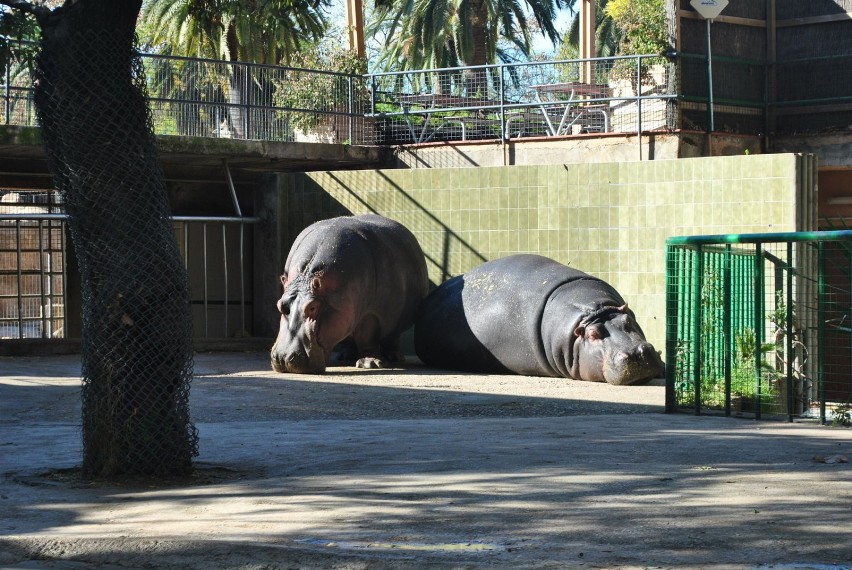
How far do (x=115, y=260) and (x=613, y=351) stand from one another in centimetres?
702

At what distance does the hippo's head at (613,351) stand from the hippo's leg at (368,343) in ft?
8.45

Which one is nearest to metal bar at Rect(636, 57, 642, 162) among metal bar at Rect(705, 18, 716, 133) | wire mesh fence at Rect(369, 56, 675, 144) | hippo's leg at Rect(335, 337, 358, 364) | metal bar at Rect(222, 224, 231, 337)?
wire mesh fence at Rect(369, 56, 675, 144)

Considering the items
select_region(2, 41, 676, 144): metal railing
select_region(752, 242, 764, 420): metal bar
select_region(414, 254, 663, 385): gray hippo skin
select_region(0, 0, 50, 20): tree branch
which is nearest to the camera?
select_region(0, 0, 50, 20): tree branch

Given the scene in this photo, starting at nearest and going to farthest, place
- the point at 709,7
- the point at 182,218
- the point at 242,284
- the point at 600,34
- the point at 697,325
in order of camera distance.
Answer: the point at 697,325 → the point at 182,218 → the point at 709,7 → the point at 242,284 → the point at 600,34

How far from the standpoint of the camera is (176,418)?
723 cm

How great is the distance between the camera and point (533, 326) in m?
13.9

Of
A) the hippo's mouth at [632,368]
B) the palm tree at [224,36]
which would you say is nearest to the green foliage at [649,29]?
the hippo's mouth at [632,368]

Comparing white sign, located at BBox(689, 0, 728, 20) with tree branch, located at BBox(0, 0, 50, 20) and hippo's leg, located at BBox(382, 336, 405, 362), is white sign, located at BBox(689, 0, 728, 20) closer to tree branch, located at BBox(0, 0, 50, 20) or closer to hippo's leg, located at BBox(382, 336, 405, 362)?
hippo's leg, located at BBox(382, 336, 405, 362)

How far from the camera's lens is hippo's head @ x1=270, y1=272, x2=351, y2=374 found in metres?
13.8

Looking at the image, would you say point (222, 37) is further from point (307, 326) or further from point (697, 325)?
point (697, 325)

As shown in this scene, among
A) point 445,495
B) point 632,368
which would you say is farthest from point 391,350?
point 445,495

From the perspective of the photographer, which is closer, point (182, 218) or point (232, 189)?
point (182, 218)

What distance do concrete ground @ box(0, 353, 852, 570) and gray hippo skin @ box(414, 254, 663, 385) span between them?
8.05 feet

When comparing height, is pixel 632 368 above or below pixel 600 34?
below
